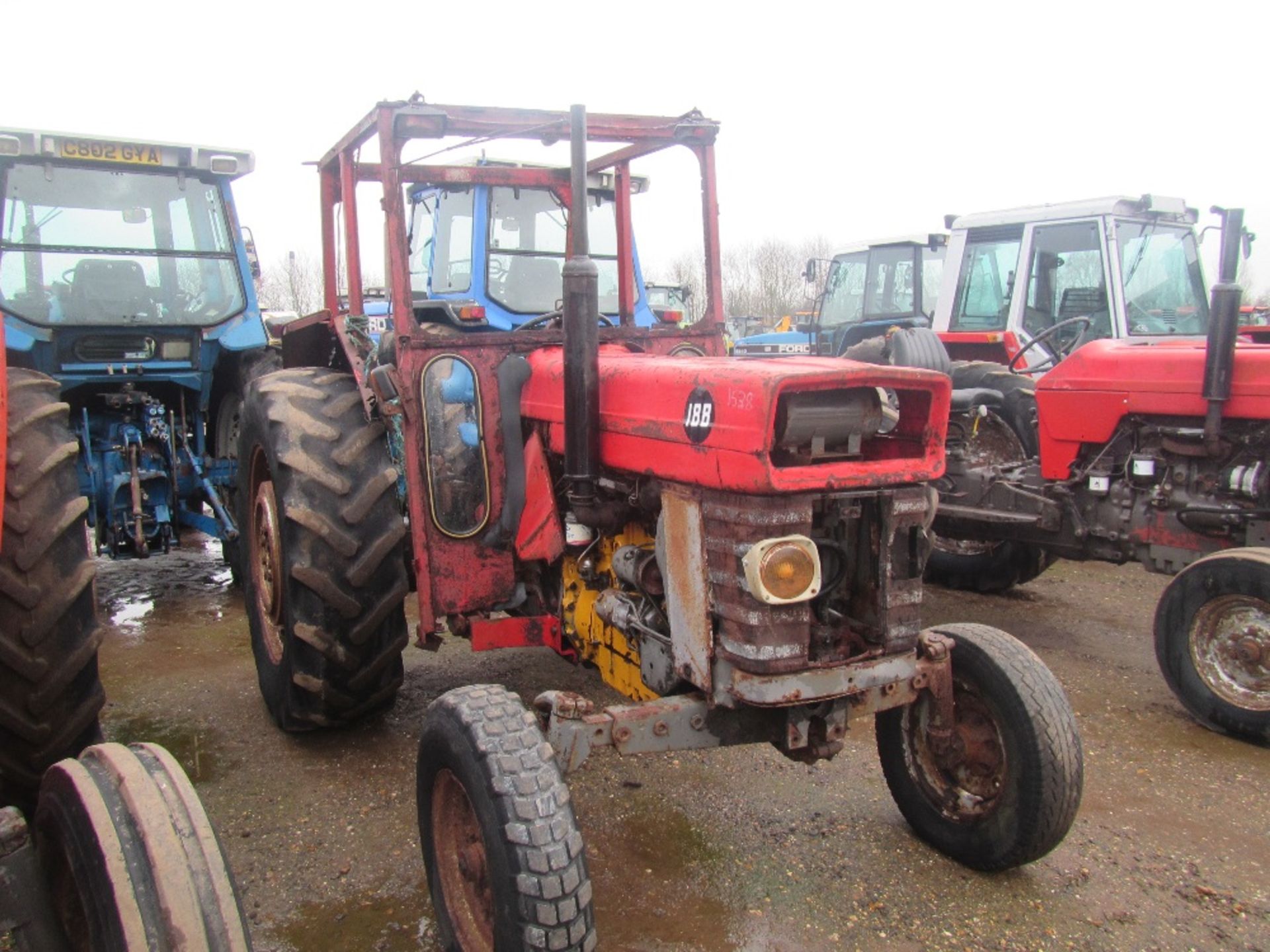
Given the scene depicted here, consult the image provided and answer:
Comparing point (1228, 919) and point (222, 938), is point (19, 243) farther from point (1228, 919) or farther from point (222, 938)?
point (1228, 919)

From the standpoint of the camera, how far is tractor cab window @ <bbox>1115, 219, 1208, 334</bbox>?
6539 mm

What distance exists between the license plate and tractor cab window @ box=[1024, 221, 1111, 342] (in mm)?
5539

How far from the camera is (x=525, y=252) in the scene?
7.48 m

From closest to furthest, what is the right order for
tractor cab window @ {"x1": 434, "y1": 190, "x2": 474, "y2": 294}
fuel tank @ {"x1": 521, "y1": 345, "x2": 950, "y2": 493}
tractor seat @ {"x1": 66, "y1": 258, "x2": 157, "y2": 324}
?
fuel tank @ {"x1": 521, "y1": 345, "x2": 950, "y2": 493} < tractor seat @ {"x1": 66, "y1": 258, "x2": 157, "y2": 324} < tractor cab window @ {"x1": 434, "y1": 190, "x2": 474, "y2": 294}

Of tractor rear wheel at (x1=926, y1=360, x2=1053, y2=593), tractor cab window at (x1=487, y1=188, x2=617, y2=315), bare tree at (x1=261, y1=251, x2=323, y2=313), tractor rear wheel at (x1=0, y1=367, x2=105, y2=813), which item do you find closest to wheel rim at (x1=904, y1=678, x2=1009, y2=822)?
tractor rear wheel at (x1=0, y1=367, x2=105, y2=813)

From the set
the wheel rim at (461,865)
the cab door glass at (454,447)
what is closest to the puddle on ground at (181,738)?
the cab door glass at (454,447)

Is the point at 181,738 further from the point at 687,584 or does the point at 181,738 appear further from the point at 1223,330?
the point at 1223,330

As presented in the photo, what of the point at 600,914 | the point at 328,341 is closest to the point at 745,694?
the point at 600,914

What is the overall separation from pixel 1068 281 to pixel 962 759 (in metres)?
4.78

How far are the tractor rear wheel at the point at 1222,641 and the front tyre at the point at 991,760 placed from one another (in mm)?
1571

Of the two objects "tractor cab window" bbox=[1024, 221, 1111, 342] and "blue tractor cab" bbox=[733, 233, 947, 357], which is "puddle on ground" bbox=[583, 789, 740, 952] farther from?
"blue tractor cab" bbox=[733, 233, 947, 357]

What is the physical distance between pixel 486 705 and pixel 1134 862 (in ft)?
6.66

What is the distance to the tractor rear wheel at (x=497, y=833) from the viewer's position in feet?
7.06

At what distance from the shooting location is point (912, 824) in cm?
311
